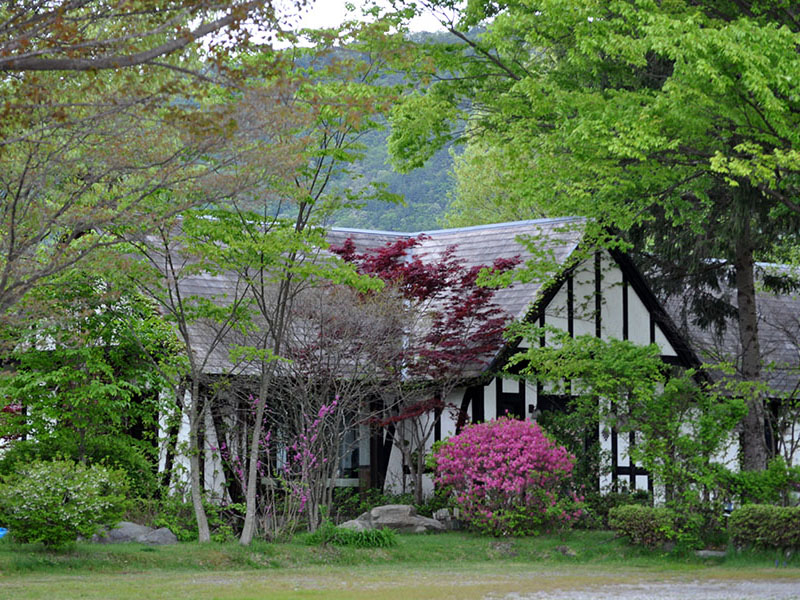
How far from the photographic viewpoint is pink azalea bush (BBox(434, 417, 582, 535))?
16.1 m

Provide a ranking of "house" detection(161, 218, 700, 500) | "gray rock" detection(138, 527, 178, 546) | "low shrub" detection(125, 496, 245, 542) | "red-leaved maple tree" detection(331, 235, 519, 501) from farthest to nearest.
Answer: "house" detection(161, 218, 700, 500), "red-leaved maple tree" detection(331, 235, 519, 501), "low shrub" detection(125, 496, 245, 542), "gray rock" detection(138, 527, 178, 546)

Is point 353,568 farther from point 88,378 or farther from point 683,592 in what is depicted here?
point 88,378

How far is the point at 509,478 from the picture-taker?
16141 mm

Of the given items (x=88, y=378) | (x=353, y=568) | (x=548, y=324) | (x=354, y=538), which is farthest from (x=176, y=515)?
(x=548, y=324)

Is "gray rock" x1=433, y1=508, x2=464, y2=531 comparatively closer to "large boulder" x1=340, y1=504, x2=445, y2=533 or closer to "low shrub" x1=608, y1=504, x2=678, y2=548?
"large boulder" x1=340, y1=504, x2=445, y2=533

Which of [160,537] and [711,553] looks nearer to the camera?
[711,553]

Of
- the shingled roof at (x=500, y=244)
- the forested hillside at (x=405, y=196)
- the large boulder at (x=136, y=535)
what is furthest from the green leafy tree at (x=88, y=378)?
the forested hillside at (x=405, y=196)

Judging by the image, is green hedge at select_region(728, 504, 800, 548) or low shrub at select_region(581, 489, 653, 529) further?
low shrub at select_region(581, 489, 653, 529)

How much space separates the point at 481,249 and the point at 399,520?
675cm

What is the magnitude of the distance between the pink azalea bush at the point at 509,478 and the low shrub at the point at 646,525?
113 centimetres

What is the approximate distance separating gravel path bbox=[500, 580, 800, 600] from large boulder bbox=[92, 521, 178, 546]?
5.92 meters

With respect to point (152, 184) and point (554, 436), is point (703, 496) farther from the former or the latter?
point (152, 184)

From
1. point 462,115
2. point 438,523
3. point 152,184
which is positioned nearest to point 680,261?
point 462,115

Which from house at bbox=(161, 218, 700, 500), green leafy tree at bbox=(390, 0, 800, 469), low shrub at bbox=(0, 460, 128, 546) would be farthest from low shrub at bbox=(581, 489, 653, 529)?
low shrub at bbox=(0, 460, 128, 546)
